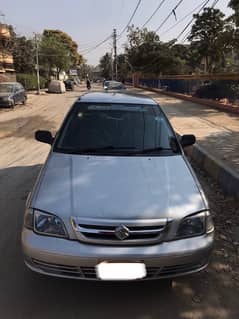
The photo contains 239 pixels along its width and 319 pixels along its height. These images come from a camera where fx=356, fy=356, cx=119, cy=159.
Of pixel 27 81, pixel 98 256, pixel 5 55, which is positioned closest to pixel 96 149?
pixel 98 256

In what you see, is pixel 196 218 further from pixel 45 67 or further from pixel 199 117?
pixel 45 67

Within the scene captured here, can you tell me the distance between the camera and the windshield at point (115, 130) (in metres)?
4.00

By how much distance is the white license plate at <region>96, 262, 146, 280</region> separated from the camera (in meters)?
2.70

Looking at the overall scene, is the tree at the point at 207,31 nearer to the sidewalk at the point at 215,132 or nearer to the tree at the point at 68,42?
the sidewalk at the point at 215,132

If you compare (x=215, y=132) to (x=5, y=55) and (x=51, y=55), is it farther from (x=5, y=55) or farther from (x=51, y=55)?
(x=51, y=55)

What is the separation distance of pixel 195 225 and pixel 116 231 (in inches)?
27.1

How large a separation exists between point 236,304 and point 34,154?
6.71 m

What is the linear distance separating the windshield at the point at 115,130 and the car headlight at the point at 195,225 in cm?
116

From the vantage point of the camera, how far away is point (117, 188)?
309cm

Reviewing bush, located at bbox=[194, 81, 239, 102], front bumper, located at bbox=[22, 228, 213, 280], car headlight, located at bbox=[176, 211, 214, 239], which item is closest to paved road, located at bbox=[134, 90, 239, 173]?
bush, located at bbox=[194, 81, 239, 102]

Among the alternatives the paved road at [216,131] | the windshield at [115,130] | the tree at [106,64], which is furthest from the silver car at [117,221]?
the tree at [106,64]

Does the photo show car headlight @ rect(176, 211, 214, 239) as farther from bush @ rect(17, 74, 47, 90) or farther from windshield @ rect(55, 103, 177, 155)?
bush @ rect(17, 74, 47, 90)

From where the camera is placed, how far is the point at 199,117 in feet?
52.3

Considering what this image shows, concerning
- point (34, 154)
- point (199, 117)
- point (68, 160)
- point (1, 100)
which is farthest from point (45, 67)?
point (68, 160)
